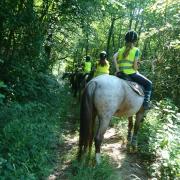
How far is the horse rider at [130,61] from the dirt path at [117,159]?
1244mm

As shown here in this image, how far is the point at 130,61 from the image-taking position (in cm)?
761

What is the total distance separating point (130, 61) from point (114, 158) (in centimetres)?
212

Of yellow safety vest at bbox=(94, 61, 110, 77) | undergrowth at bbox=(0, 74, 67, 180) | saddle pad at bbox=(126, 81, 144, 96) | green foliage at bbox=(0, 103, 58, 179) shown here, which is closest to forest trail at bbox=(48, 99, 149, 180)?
undergrowth at bbox=(0, 74, 67, 180)

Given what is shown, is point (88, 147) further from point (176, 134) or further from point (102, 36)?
point (102, 36)

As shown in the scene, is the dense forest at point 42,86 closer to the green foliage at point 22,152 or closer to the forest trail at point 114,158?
the green foliage at point 22,152

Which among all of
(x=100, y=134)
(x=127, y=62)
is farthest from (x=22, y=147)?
(x=127, y=62)

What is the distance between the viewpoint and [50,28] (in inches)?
474

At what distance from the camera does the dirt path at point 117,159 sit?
6259 mm

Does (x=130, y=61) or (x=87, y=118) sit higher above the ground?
(x=130, y=61)

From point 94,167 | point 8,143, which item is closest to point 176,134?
point 94,167

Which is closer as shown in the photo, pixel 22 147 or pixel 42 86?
pixel 22 147

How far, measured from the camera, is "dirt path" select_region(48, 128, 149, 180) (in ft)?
20.5

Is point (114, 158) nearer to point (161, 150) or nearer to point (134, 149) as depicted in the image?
point (134, 149)

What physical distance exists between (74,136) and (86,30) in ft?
14.9
